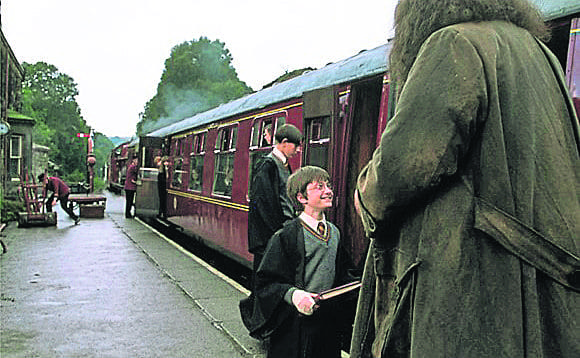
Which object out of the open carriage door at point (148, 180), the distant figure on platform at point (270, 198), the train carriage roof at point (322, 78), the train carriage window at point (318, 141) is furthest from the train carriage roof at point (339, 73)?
the open carriage door at point (148, 180)

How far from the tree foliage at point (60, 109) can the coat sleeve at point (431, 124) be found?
76.9m

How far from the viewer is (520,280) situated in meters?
1.73

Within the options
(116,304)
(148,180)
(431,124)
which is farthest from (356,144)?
(148,180)

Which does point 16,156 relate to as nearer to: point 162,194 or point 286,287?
point 162,194

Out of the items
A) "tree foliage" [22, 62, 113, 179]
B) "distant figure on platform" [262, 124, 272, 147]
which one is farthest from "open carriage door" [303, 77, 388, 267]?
"tree foliage" [22, 62, 113, 179]

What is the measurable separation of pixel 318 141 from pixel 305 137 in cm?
34

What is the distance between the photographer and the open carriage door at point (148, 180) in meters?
18.5

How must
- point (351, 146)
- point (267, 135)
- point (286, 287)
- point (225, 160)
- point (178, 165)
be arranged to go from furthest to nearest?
point (178, 165) → point (225, 160) → point (267, 135) → point (351, 146) → point (286, 287)

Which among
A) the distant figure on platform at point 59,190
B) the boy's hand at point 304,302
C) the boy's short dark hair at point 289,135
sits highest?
the boy's short dark hair at point 289,135

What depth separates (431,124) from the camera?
5.84ft

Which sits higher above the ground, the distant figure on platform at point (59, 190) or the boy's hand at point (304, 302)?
the boy's hand at point (304, 302)

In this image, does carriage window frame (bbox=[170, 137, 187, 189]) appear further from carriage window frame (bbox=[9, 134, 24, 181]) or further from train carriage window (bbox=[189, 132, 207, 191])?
carriage window frame (bbox=[9, 134, 24, 181])

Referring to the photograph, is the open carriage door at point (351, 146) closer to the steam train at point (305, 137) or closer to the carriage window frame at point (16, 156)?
the steam train at point (305, 137)

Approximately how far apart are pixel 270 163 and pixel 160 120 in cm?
6324
